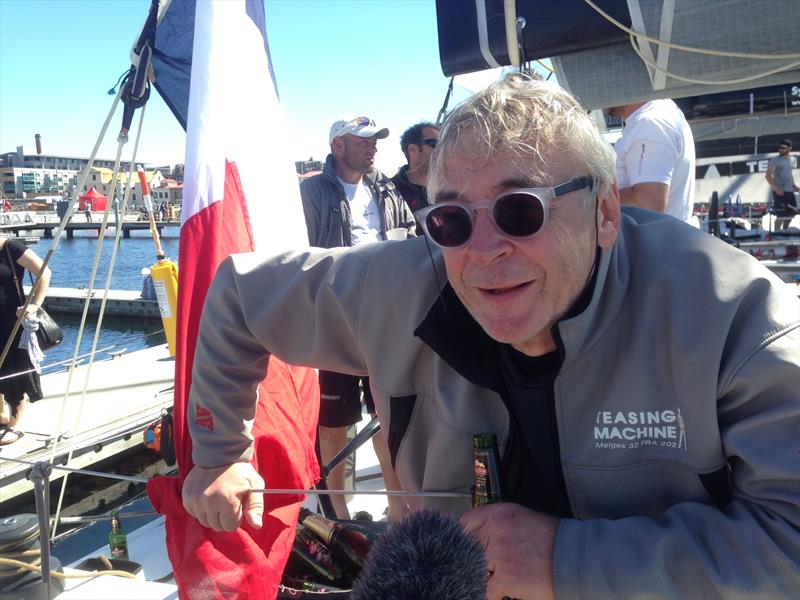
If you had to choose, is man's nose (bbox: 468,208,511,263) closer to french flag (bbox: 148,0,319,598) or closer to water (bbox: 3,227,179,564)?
french flag (bbox: 148,0,319,598)

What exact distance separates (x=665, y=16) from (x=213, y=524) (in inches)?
93.6

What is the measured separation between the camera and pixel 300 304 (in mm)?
1977

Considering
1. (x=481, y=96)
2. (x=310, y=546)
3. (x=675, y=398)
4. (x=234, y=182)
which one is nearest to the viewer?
(x=675, y=398)

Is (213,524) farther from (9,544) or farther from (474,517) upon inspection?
(9,544)

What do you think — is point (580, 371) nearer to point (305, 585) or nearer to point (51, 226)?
point (305, 585)

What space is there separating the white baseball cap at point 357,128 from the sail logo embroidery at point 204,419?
2.62 metres

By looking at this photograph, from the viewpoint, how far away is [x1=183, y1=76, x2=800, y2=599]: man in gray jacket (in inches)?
50.1

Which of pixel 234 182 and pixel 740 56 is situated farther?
pixel 234 182

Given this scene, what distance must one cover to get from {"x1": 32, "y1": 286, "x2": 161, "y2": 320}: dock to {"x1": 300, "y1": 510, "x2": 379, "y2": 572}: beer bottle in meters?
17.1

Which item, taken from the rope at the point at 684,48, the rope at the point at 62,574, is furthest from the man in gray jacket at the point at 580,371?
the rope at the point at 62,574

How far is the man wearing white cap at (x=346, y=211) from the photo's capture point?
381 cm

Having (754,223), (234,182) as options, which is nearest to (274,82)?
(234,182)

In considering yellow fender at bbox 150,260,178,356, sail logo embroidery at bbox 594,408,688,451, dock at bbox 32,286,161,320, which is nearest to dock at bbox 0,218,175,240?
dock at bbox 32,286,161,320

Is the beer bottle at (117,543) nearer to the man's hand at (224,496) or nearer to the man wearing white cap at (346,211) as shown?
the man wearing white cap at (346,211)
